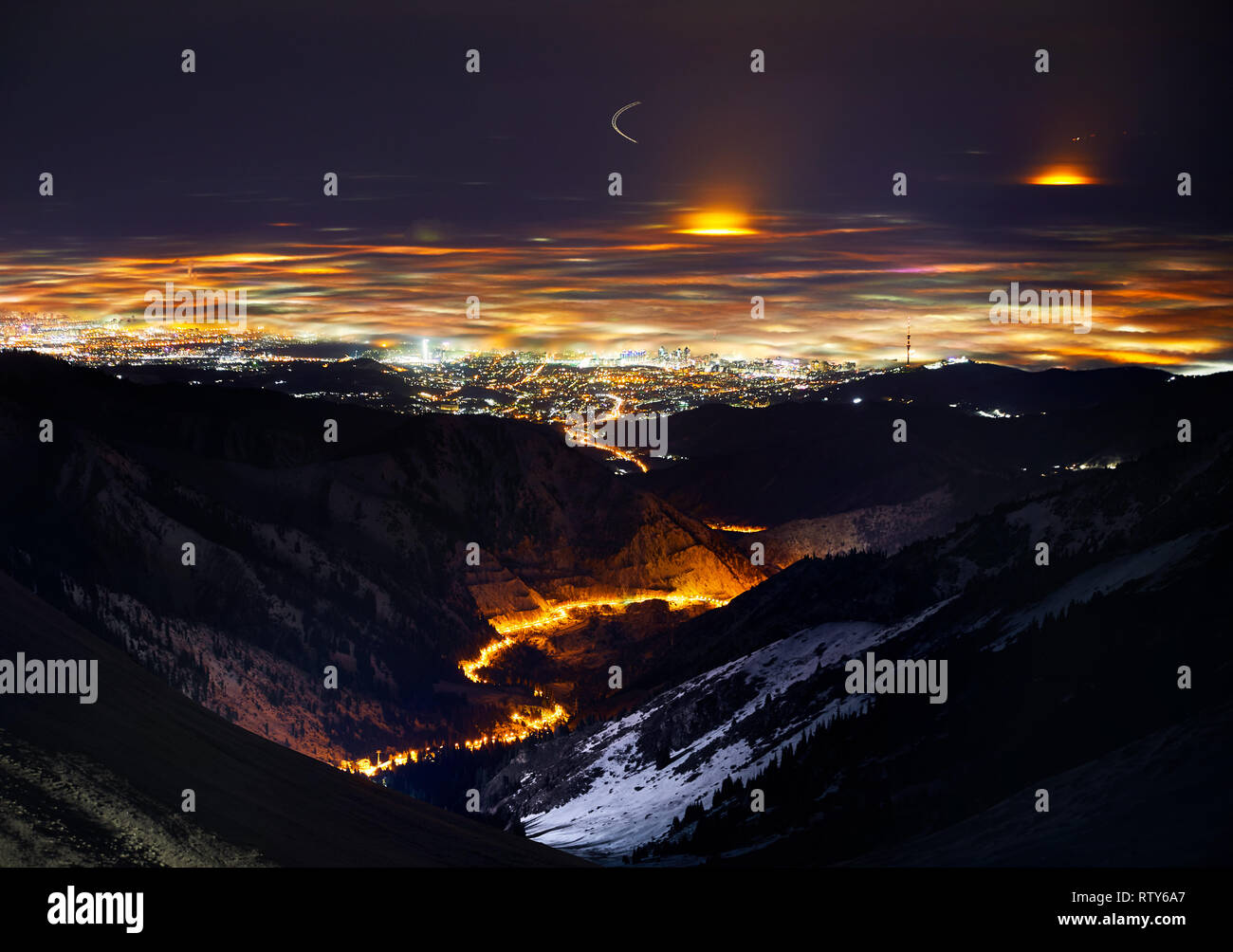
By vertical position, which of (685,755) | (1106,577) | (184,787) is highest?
(1106,577)

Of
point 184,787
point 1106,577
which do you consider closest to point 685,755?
point 1106,577

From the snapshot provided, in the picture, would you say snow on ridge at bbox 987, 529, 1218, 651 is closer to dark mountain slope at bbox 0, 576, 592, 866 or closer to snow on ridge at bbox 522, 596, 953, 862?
snow on ridge at bbox 522, 596, 953, 862

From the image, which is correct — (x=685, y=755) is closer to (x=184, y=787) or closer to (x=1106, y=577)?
(x=1106, y=577)

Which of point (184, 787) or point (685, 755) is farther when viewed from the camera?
point (685, 755)

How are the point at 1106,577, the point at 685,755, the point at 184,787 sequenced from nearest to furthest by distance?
the point at 184,787 < the point at 1106,577 < the point at 685,755

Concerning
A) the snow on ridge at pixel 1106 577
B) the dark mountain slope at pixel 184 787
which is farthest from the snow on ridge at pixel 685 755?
the dark mountain slope at pixel 184 787

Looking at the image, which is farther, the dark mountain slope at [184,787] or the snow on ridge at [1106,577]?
the snow on ridge at [1106,577]

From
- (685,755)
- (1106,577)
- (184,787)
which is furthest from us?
(685,755)

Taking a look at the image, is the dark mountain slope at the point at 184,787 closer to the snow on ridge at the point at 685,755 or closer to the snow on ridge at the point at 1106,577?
the snow on ridge at the point at 685,755

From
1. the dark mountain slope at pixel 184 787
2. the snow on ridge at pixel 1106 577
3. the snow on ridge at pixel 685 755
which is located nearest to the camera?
the dark mountain slope at pixel 184 787

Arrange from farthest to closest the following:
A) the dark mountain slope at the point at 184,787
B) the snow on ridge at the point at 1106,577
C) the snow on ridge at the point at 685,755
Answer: the snow on ridge at the point at 685,755, the snow on ridge at the point at 1106,577, the dark mountain slope at the point at 184,787
